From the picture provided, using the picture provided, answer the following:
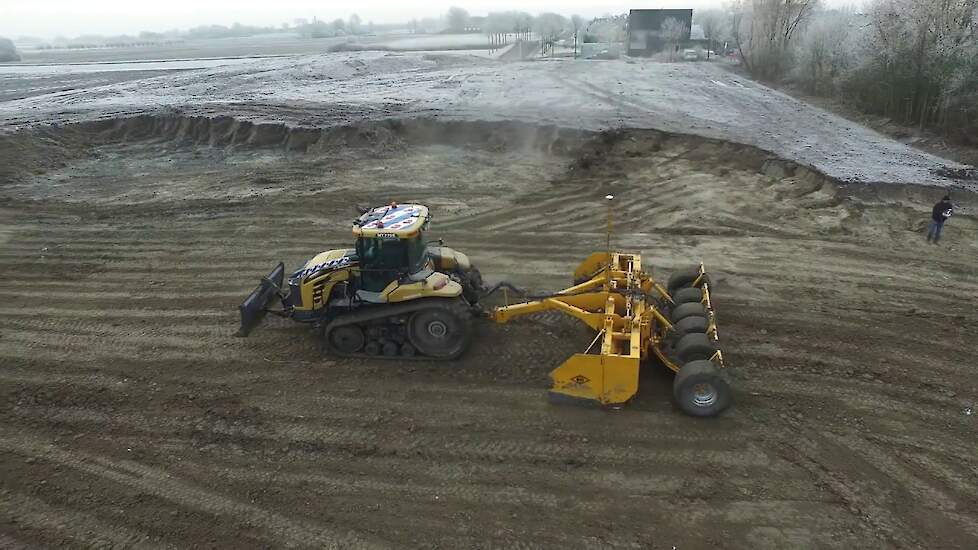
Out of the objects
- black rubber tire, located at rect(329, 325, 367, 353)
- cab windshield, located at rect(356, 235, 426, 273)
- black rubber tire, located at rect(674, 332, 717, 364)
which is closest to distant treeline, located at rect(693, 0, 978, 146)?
black rubber tire, located at rect(674, 332, 717, 364)

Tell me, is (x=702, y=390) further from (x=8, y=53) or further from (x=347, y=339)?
(x=8, y=53)

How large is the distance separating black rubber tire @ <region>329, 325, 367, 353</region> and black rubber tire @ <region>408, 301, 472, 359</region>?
2.40 ft

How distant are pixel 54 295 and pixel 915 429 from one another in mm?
13634

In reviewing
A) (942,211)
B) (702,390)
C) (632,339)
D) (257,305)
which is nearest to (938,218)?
(942,211)

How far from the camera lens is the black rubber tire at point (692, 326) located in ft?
27.8

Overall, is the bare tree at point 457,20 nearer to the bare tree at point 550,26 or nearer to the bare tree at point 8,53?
the bare tree at point 550,26

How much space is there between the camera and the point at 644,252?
12.7m

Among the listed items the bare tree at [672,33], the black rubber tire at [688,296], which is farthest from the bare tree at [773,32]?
the black rubber tire at [688,296]

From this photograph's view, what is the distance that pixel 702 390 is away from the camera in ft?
24.3

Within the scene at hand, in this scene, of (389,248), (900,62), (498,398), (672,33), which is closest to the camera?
(498,398)

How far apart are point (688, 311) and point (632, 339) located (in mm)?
1763

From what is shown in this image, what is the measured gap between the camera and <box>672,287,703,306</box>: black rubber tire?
30.6 feet

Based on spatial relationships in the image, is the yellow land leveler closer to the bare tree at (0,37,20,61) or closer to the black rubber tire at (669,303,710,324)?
the black rubber tire at (669,303,710,324)

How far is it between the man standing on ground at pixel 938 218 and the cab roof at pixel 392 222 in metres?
10.5
